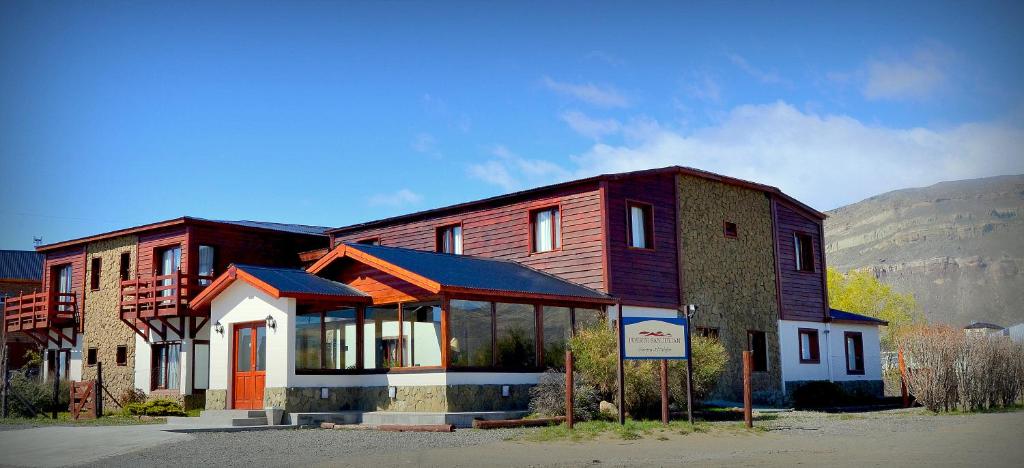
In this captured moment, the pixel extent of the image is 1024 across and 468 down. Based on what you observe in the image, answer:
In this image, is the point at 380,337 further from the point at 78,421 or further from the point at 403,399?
the point at 78,421

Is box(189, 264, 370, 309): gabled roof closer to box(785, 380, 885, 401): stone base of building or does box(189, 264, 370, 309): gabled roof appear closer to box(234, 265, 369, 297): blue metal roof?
box(234, 265, 369, 297): blue metal roof

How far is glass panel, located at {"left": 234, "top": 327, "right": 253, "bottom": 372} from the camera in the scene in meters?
22.3

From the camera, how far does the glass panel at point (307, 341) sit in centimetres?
2134

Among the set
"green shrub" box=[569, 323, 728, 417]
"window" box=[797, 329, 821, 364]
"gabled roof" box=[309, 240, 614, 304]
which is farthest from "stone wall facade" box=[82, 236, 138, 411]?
"window" box=[797, 329, 821, 364]

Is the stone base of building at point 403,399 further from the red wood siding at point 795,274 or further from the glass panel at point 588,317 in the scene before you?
the red wood siding at point 795,274

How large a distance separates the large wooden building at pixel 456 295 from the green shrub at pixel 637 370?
1.73 metres

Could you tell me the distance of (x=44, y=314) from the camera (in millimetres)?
32000

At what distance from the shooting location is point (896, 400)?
28.8 meters

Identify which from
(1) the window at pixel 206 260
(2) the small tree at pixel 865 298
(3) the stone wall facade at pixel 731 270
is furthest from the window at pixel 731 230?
(2) the small tree at pixel 865 298

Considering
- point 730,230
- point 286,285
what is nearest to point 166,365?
point 286,285

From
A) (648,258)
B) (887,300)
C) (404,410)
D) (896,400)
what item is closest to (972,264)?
(887,300)

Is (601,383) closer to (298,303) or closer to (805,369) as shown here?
(298,303)

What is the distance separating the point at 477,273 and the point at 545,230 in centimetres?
366

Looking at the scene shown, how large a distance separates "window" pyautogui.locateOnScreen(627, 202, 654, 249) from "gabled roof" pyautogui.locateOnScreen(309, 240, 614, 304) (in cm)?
213
